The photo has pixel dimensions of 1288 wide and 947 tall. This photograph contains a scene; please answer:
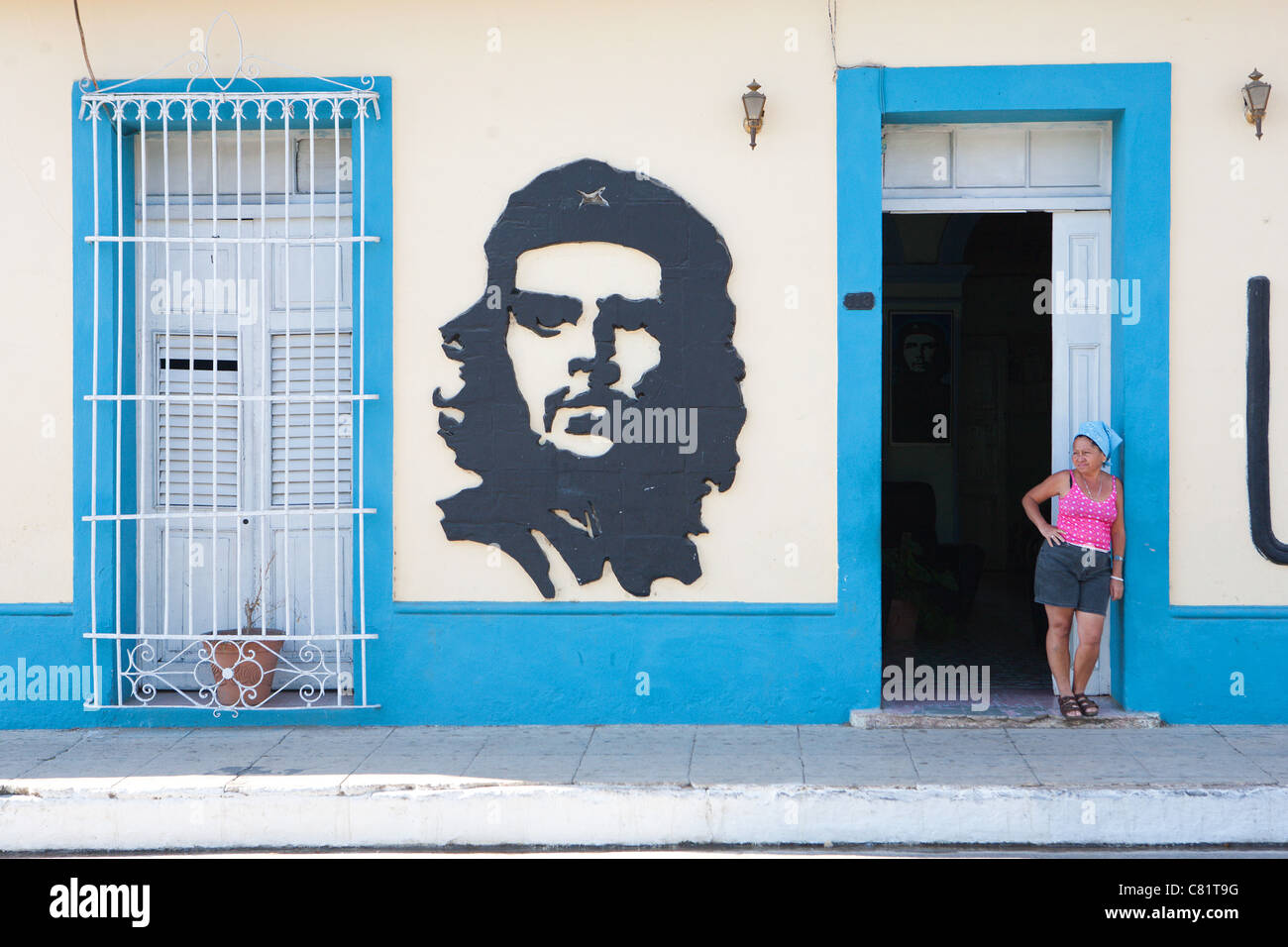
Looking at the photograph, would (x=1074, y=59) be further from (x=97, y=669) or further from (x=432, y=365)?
(x=97, y=669)

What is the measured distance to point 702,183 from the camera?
20.6 feet

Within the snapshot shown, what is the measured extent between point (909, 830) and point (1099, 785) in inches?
32.7

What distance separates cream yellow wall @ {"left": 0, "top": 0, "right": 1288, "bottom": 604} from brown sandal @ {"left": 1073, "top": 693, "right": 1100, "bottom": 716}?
30.0 inches

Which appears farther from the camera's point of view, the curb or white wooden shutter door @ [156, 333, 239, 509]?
white wooden shutter door @ [156, 333, 239, 509]

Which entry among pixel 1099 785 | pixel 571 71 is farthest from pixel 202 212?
pixel 1099 785

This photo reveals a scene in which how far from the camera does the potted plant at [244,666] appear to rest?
249 inches

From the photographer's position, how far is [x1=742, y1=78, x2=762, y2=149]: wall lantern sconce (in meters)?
6.07

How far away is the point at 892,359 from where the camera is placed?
39.2 feet

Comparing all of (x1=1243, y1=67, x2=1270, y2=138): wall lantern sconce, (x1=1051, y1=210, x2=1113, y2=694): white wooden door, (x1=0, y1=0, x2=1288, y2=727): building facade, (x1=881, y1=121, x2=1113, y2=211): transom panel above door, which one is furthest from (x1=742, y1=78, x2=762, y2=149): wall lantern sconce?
(x1=1243, y1=67, x2=1270, y2=138): wall lantern sconce

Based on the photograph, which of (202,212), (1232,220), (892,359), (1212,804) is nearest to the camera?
(1212,804)

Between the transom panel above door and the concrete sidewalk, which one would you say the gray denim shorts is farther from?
the transom panel above door

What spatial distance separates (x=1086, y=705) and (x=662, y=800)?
2463mm

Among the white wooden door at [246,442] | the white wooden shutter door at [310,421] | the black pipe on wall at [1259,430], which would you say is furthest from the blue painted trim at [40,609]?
the black pipe on wall at [1259,430]

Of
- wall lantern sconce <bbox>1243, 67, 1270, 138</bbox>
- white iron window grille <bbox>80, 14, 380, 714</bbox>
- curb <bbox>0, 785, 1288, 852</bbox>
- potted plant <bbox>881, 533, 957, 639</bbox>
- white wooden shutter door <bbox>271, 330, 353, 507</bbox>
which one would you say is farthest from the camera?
potted plant <bbox>881, 533, 957, 639</bbox>
